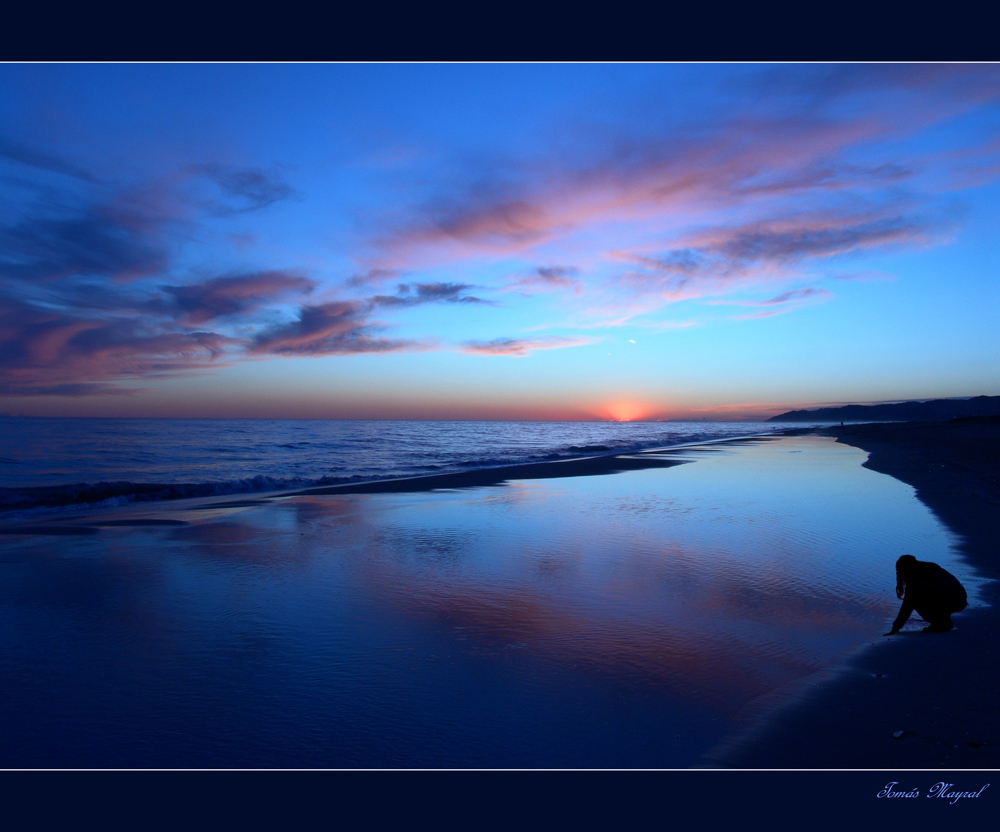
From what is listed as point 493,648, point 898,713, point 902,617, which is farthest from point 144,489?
point 898,713

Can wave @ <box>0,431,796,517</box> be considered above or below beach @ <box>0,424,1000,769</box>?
above

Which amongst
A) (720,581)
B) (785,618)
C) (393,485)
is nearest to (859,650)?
(785,618)

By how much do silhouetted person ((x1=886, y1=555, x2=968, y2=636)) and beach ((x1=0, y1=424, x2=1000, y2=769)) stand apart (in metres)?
0.23

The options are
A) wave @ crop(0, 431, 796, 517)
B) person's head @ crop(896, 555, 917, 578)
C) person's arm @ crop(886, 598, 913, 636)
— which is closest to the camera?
person's arm @ crop(886, 598, 913, 636)

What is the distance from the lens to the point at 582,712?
4477 mm

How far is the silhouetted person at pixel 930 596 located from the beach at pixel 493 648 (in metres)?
0.23

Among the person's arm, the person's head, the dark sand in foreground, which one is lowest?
the dark sand in foreground

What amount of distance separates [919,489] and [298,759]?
19.4 m

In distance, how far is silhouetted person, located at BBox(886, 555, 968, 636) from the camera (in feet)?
19.5

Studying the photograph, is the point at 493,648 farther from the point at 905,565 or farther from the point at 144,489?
the point at 144,489

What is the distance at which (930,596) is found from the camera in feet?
19.6

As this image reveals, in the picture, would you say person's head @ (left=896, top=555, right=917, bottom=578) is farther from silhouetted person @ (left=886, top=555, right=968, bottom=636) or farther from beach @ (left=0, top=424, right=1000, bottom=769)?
beach @ (left=0, top=424, right=1000, bottom=769)

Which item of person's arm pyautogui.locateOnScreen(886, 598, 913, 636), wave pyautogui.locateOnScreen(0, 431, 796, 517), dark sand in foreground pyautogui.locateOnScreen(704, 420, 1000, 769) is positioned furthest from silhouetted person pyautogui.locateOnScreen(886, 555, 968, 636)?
wave pyautogui.locateOnScreen(0, 431, 796, 517)

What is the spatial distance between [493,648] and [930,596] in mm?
4731
